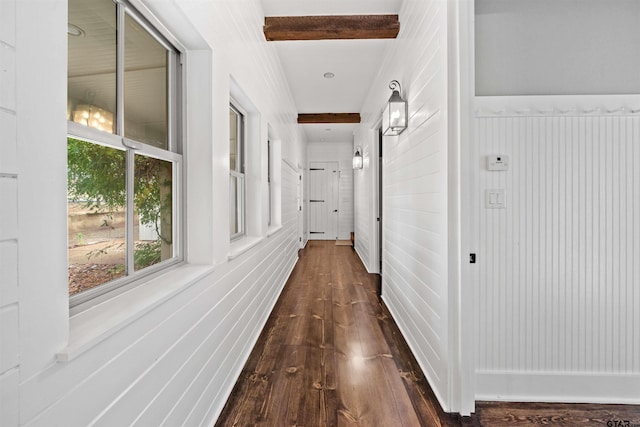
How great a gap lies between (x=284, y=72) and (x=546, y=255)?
3.64m

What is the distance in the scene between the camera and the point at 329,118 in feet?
20.1

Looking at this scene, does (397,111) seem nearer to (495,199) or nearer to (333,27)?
(333,27)

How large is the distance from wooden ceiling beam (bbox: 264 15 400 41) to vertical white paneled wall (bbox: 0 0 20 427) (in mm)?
2708

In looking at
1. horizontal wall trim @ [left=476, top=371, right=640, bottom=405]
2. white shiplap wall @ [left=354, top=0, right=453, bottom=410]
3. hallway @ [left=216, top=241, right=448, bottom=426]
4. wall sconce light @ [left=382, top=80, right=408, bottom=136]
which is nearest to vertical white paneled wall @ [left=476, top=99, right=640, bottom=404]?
horizontal wall trim @ [left=476, top=371, right=640, bottom=405]

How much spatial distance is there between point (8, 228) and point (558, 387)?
2.55 m

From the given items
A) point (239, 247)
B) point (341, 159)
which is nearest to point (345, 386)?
point (239, 247)

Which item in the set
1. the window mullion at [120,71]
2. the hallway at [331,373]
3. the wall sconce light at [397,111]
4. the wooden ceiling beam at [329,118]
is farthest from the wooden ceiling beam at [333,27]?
the wooden ceiling beam at [329,118]

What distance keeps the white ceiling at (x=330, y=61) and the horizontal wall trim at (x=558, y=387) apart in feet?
9.83

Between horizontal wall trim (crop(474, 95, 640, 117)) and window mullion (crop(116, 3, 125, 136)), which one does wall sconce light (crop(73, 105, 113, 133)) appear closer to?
window mullion (crop(116, 3, 125, 136))

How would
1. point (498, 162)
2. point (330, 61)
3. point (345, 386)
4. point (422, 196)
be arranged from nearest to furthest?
point (498, 162), point (345, 386), point (422, 196), point (330, 61)

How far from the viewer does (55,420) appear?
71 centimetres

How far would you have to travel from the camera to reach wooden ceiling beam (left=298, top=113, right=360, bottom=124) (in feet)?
20.1

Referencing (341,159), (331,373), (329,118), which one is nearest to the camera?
(331,373)

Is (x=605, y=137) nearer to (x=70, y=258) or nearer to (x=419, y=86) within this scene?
(x=419, y=86)
